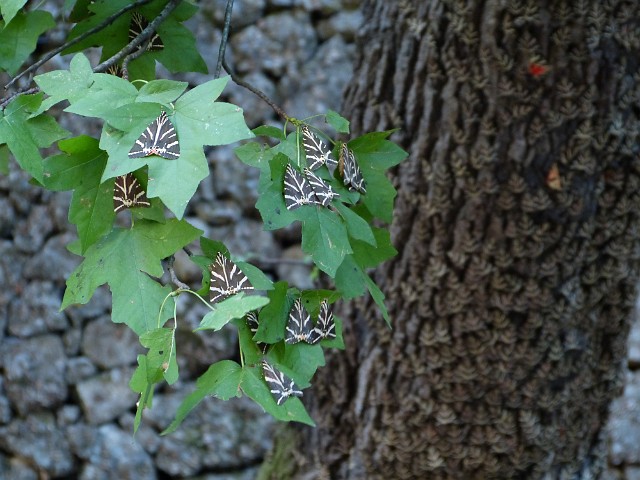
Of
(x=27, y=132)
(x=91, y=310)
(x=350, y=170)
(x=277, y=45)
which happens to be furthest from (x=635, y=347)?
(x=27, y=132)

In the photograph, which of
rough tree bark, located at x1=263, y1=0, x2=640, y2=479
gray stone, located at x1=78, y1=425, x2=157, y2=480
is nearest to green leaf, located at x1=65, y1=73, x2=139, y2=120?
rough tree bark, located at x1=263, y1=0, x2=640, y2=479

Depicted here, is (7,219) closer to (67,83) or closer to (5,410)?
(5,410)

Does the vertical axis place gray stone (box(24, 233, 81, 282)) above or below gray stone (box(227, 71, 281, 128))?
below

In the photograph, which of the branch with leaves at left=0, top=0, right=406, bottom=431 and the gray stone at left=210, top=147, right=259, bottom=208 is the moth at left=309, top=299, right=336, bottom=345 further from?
the gray stone at left=210, top=147, right=259, bottom=208

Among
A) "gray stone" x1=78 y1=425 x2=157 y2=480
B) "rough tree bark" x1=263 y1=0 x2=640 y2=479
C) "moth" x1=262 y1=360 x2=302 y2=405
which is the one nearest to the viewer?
"moth" x1=262 y1=360 x2=302 y2=405

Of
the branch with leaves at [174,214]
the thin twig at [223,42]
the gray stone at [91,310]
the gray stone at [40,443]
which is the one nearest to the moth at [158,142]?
the branch with leaves at [174,214]

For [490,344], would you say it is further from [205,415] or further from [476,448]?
[205,415]

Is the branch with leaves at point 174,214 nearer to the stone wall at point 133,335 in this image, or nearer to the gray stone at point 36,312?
the stone wall at point 133,335
